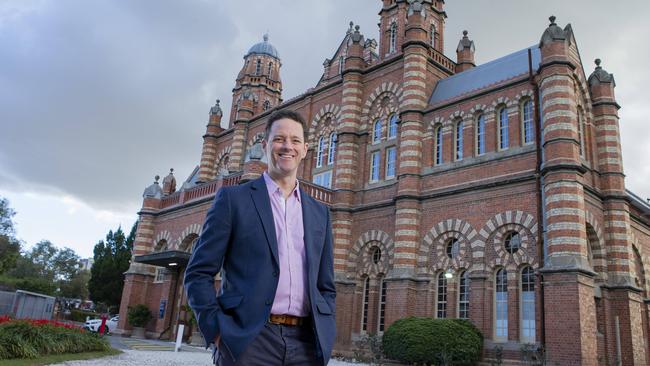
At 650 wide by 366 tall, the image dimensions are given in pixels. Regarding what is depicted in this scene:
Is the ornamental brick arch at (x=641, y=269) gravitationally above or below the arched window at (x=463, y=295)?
above

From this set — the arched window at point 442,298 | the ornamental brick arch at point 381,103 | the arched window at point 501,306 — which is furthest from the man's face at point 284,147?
the ornamental brick arch at point 381,103

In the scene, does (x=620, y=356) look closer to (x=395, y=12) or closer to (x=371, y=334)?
(x=371, y=334)

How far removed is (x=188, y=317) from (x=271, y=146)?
955 inches

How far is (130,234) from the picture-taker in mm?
49500

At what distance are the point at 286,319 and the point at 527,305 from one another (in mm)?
16588

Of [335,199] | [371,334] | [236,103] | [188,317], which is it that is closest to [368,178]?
[335,199]

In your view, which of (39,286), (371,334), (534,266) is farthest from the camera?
(39,286)

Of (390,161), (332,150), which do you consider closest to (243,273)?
(390,161)

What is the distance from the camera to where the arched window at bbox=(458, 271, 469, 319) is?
19547 millimetres

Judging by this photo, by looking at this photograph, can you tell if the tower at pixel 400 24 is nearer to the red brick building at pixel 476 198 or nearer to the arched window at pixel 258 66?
the red brick building at pixel 476 198

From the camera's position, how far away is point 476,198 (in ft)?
66.0

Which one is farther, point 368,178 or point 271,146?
point 368,178

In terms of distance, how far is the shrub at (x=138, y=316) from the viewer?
29.4 metres

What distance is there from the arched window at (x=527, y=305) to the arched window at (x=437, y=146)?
248 inches
